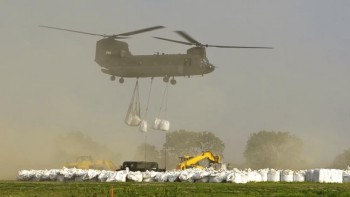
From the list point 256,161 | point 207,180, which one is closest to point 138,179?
point 207,180

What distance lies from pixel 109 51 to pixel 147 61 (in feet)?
24.6

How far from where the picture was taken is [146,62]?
88062 millimetres

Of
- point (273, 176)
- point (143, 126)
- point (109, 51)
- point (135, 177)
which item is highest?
point (109, 51)

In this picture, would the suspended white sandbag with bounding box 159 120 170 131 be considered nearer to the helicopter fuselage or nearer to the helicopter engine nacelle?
the helicopter fuselage

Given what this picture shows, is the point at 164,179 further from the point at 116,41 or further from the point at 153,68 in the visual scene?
the point at 116,41

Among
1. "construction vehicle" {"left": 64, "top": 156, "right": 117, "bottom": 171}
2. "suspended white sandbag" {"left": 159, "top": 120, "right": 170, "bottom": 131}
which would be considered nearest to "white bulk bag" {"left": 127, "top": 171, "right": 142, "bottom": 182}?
"suspended white sandbag" {"left": 159, "top": 120, "right": 170, "bottom": 131}

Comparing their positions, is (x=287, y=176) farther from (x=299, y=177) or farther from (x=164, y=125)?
(x=164, y=125)

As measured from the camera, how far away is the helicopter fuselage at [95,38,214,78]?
3359 inches

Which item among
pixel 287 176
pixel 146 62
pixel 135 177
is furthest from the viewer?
pixel 146 62

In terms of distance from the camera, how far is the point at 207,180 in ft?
187

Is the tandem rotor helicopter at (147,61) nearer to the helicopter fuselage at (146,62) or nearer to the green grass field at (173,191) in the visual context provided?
the helicopter fuselage at (146,62)

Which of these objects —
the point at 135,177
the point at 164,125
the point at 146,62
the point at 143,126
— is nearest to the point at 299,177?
the point at 135,177

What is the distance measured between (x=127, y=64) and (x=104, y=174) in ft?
108

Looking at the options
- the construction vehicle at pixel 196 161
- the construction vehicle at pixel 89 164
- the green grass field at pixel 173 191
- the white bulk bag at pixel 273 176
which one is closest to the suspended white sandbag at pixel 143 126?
the construction vehicle at pixel 196 161
